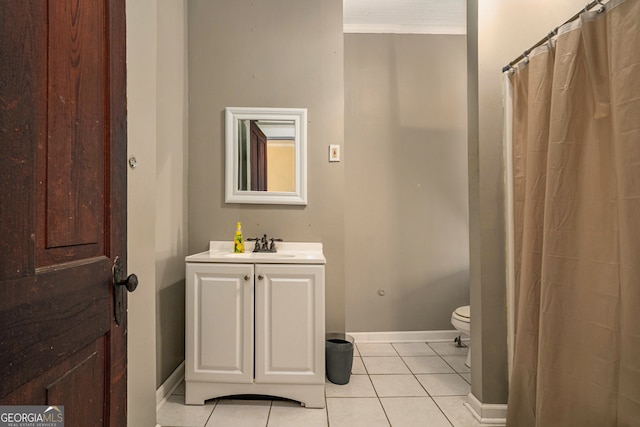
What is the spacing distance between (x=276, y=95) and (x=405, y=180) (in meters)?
1.39

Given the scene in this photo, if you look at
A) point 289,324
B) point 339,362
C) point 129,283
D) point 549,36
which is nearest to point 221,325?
point 289,324

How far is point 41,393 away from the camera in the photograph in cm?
58

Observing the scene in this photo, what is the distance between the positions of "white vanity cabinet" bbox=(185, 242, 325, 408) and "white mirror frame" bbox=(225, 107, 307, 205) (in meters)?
0.62

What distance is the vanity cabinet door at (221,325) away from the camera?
1.89m

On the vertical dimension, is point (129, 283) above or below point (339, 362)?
above

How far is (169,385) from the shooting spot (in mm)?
2018

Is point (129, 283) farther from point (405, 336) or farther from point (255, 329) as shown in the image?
point (405, 336)

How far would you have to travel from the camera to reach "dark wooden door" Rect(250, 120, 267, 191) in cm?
240

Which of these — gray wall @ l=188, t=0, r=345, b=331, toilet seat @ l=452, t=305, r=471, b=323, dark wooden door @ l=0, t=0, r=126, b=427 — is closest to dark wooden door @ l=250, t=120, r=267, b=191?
gray wall @ l=188, t=0, r=345, b=331

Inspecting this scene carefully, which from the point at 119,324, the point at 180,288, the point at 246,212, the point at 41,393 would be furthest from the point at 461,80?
the point at 41,393

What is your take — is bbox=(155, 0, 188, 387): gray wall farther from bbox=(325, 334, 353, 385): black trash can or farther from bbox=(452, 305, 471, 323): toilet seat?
bbox=(452, 305, 471, 323): toilet seat

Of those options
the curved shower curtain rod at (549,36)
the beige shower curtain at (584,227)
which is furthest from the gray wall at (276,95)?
the beige shower curtain at (584,227)

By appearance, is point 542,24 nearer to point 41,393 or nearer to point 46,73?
point 46,73

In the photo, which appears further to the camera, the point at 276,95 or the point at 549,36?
the point at 276,95
